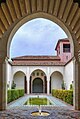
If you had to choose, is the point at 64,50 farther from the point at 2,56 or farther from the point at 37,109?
the point at 37,109

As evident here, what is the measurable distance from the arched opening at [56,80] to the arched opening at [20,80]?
4282 mm

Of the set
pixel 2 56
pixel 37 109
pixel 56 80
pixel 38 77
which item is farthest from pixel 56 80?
pixel 2 56

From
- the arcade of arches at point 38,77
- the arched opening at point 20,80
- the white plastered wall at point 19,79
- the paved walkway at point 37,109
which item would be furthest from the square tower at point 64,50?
the paved walkway at point 37,109

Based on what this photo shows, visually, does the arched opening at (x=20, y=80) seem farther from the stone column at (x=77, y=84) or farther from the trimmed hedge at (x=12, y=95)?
the stone column at (x=77, y=84)

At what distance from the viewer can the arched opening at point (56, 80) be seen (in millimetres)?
34441

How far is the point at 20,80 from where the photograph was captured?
34.5m

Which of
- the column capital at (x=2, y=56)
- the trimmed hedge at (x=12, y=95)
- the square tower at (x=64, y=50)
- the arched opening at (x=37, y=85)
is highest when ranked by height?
the square tower at (x=64, y=50)

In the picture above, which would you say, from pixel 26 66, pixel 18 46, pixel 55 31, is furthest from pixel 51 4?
pixel 18 46

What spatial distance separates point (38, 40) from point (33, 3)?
59094mm

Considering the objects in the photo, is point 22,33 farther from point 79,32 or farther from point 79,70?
point 79,32

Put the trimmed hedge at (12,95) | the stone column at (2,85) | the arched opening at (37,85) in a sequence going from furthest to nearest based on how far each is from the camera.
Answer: the arched opening at (37,85)
the trimmed hedge at (12,95)
the stone column at (2,85)

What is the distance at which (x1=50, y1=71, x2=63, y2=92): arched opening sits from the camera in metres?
34.4

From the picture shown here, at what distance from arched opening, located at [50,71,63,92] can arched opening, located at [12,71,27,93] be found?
4.28 meters

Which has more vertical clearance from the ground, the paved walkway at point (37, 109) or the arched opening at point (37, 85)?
the paved walkway at point (37, 109)
